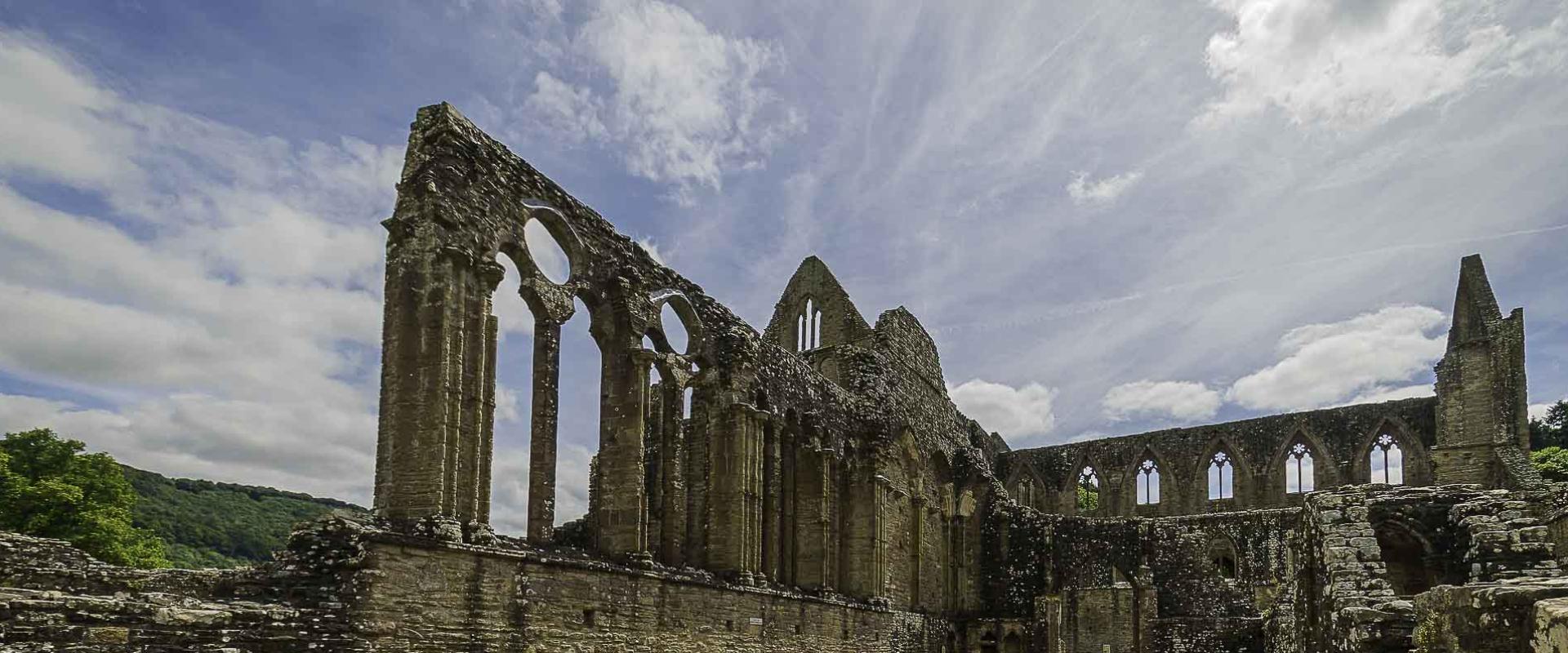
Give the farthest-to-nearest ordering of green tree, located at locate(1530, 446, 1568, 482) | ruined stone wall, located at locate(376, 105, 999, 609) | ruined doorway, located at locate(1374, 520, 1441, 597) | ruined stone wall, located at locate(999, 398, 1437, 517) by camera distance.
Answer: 1. green tree, located at locate(1530, 446, 1568, 482)
2. ruined stone wall, located at locate(999, 398, 1437, 517)
3. ruined stone wall, located at locate(376, 105, 999, 609)
4. ruined doorway, located at locate(1374, 520, 1441, 597)

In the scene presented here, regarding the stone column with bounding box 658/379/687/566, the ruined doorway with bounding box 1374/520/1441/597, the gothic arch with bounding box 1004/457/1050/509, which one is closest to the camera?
the ruined doorway with bounding box 1374/520/1441/597

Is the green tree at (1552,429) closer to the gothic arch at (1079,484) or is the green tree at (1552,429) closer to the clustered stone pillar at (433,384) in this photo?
the gothic arch at (1079,484)

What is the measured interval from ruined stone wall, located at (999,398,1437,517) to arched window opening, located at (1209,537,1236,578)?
5.25 metres

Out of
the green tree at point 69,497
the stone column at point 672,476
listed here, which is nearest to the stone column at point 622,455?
the stone column at point 672,476

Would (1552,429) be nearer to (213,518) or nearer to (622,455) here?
(622,455)

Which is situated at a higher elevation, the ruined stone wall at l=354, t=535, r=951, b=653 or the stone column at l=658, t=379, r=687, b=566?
the stone column at l=658, t=379, r=687, b=566

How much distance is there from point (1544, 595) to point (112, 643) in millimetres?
9092

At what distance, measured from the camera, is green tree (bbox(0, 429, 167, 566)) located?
91.7 feet

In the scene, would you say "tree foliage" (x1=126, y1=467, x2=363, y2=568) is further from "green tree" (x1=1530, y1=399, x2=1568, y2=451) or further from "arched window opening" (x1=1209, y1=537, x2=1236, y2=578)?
"green tree" (x1=1530, y1=399, x2=1568, y2=451)

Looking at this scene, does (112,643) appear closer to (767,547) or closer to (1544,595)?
(1544,595)

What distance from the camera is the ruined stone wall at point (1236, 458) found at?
114 feet

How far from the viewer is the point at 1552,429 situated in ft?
156

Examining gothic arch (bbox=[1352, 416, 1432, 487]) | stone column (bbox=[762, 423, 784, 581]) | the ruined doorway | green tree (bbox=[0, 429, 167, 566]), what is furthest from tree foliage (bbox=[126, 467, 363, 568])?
the ruined doorway

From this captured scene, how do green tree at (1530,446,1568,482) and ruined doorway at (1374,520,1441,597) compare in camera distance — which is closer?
ruined doorway at (1374,520,1441,597)
